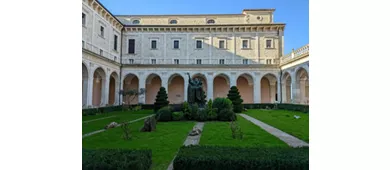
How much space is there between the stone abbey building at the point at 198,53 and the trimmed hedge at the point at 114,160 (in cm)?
2278

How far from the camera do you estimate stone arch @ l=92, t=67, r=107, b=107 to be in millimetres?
23750

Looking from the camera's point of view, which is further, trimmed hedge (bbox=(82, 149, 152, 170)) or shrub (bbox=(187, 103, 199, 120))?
shrub (bbox=(187, 103, 199, 120))

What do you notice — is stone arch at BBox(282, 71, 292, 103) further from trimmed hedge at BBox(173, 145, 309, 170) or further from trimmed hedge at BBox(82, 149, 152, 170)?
trimmed hedge at BBox(82, 149, 152, 170)

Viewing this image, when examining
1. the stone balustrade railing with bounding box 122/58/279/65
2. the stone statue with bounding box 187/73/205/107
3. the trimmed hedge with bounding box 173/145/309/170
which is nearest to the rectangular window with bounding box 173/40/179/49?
the stone balustrade railing with bounding box 122/58/279/65

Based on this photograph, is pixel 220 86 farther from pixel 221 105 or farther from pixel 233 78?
pixel 221 105

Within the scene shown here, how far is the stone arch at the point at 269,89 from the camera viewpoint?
3092 cm

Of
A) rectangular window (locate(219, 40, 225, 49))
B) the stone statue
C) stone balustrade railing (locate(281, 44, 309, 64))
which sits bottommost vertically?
the stone statue

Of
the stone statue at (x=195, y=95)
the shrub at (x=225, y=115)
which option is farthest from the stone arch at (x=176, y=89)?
the shrub at (x=225, y=115)

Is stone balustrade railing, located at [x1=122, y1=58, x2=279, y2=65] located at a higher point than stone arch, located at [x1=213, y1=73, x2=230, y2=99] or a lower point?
higher

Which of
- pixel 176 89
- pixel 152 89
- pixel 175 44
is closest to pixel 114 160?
pixel 175 44

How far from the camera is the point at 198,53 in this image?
3017 cm

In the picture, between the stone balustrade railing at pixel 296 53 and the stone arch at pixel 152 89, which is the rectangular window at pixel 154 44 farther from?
the stone balustrade railing at pixel 296 53

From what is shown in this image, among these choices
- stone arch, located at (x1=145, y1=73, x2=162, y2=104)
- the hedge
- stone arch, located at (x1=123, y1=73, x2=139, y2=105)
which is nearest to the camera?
the hedge

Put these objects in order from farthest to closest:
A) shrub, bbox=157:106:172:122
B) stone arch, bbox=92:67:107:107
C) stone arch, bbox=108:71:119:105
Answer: stone arch, bbox=108:71:119:105
stone arch, bbox=92:67:107:107
shrub, bbox=157:106:172:122
